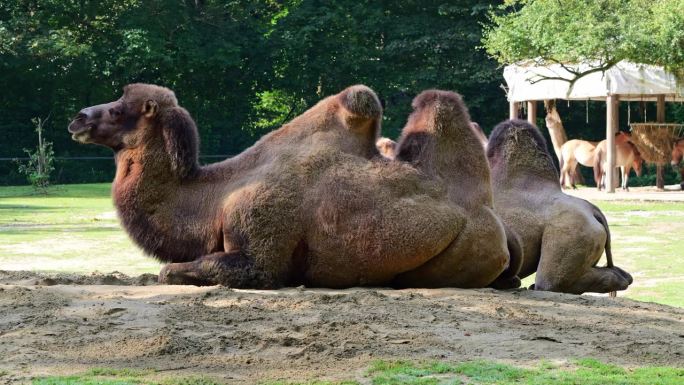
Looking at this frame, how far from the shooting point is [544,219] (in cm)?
779

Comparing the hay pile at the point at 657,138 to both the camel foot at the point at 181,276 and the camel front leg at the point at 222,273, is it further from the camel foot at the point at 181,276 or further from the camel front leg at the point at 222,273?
the camel foot at the point at 181,276

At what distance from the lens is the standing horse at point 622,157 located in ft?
94.4

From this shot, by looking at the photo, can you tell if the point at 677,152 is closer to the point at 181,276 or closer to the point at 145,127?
the point at 145,127

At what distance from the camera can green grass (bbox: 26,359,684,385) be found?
14.3ft

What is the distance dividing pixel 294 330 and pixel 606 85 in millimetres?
23101

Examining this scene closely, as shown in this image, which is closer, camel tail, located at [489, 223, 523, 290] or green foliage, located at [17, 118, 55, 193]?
camel tail, located at [489, 223, 523, 290]

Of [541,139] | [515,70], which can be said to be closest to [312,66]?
[515,70]

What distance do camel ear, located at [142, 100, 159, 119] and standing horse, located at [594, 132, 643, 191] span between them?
73.3ft

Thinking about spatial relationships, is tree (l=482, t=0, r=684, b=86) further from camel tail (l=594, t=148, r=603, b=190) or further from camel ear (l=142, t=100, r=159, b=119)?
camel ear (l=142, t=100, r=159, b=119)

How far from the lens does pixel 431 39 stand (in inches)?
1531

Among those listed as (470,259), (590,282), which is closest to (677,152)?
(590,282)

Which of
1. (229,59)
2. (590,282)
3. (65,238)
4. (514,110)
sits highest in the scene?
(229,59)

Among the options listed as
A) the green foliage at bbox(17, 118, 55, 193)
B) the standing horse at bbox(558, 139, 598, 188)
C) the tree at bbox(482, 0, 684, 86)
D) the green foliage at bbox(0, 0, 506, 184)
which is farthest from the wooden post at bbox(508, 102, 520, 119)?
the green foliage at bbox(17, 118, 55, 193)

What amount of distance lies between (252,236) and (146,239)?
→ 80 centimetres
